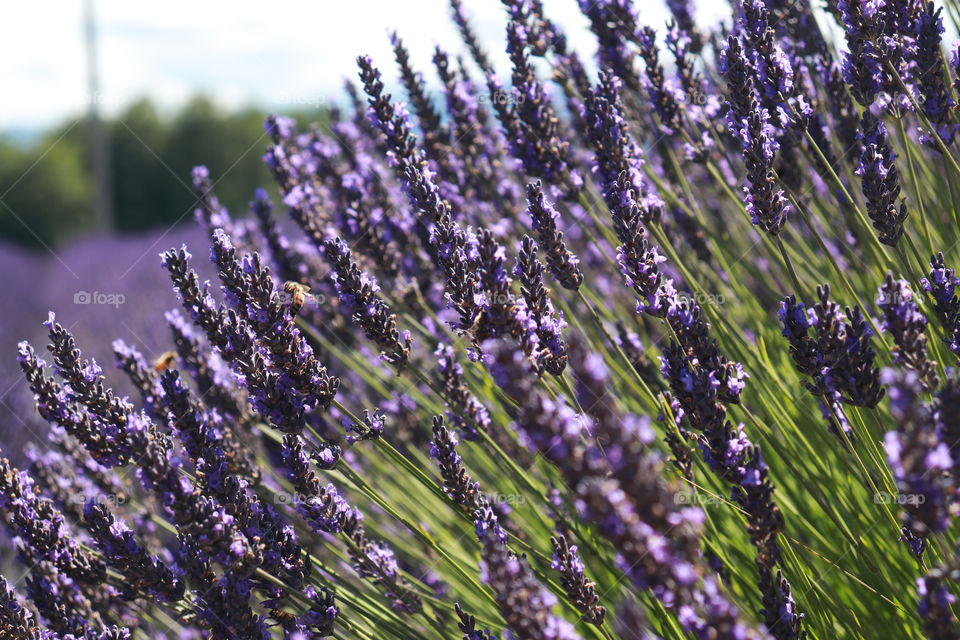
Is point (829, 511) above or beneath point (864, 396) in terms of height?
beneath

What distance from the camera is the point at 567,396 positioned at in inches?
71.7

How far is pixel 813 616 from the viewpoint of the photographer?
157 centimetres

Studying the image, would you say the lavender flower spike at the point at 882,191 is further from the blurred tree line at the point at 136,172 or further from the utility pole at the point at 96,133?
the blurred tree line at the point at 136,172

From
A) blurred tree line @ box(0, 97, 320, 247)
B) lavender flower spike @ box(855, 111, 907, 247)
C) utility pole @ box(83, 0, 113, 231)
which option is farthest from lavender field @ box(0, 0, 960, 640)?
blurred tree line @ box(0, 97, 320, 247)

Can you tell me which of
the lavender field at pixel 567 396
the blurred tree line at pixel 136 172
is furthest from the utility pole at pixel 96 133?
the lavender field at pixel 567 396

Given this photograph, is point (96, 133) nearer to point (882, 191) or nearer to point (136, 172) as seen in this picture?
point (136, 172)

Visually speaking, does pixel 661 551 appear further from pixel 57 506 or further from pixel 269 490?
pixel 57 506

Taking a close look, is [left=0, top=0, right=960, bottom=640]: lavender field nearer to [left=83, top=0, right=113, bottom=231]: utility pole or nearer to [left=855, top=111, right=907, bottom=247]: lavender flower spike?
[left=855, top=111, right=907, bottom=247]: lavender flower spike

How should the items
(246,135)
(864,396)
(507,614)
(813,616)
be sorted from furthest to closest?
(246,135)
(813,616)
(864,396)
(507,614)

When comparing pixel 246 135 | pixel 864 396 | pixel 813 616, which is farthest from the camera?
pixel 246 135

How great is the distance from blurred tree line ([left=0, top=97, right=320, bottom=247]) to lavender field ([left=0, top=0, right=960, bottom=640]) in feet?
56.0

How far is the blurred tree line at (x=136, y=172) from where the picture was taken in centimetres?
1903

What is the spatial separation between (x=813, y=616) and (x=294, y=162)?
92.6 inches

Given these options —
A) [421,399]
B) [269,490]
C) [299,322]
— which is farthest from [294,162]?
[269,490]
